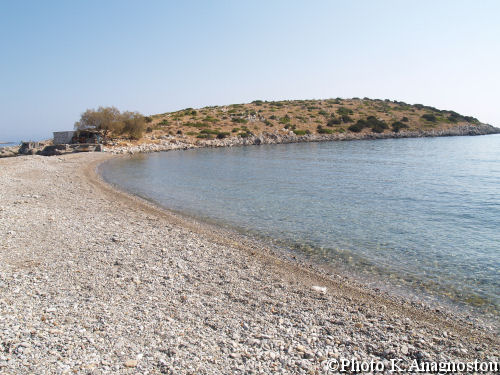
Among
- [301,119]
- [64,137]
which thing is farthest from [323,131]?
[64,137]

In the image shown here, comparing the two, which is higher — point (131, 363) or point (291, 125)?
point (291, 125)

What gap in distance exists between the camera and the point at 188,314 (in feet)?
20.8

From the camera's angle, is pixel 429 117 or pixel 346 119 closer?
pixel 346 119

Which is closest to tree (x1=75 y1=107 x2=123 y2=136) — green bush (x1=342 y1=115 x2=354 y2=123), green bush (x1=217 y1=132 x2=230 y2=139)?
green bush (x1=217 y1=132 x2=230 y2=139)

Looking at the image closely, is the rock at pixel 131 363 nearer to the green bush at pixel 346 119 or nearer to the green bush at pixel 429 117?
the green bush at pixel 346 119

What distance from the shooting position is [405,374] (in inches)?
196

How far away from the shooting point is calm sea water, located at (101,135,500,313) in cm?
926

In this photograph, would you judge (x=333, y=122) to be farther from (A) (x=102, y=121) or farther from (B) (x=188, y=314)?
(B) (x=188, y=314)

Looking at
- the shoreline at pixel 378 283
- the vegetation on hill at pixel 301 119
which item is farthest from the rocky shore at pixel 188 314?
the vegetation on hill at pixel 301 119

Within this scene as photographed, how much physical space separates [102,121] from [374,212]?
52765mm

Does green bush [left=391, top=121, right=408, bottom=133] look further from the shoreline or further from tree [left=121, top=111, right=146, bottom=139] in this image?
the shoreline

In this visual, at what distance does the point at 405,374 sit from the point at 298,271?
14.1 ft

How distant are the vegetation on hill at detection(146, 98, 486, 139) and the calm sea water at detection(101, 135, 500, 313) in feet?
137

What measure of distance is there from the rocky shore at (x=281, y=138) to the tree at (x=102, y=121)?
227 inches
